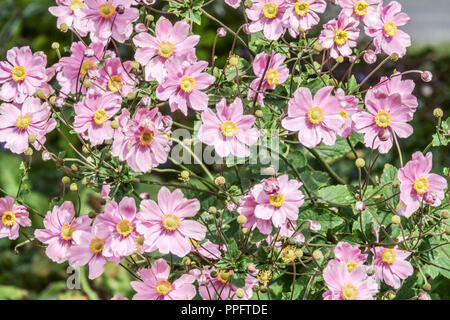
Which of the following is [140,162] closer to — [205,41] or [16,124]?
[16,124]

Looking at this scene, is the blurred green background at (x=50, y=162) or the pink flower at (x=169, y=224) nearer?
the pink flower at (x=169, y=224)

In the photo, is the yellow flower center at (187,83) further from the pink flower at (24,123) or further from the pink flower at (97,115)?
the pink flower at (24,123)

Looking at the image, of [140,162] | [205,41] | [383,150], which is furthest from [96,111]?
[205,41]

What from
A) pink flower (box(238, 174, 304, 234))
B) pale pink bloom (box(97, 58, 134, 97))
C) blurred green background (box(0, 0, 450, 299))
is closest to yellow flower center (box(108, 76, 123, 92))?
pale pink bloom (box(97, 58, 134, 97))

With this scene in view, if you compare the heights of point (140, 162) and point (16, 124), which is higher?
point (16, 124)

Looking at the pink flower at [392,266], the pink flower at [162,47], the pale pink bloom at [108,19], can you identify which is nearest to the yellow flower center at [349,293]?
the pink flower at [392,266]

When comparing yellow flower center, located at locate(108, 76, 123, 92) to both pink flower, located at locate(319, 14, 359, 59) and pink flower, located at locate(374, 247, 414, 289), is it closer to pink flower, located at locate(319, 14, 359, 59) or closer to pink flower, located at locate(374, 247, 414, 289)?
pink flower, located at locate(319, 14, 359, 59)

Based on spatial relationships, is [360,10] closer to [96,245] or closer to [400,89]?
[400,89]
